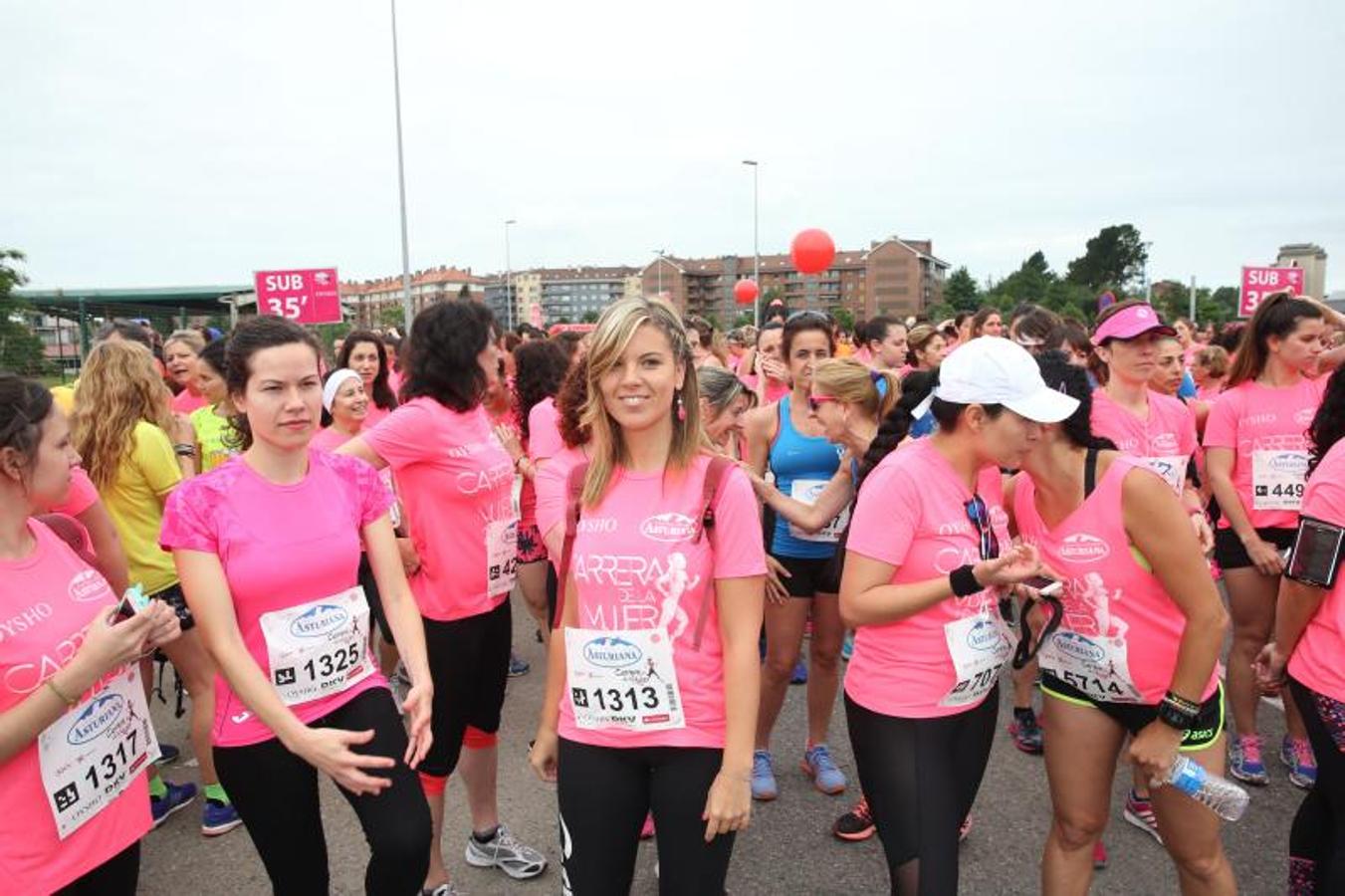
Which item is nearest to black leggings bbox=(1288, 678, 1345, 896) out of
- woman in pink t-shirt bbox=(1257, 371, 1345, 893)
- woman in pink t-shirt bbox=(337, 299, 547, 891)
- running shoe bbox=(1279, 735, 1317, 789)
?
woman in pink t-shirt bbox=(1257, 371, 1345, 893)

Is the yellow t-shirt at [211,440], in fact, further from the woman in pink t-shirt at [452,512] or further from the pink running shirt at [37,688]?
the pink running shirt at [37,688]

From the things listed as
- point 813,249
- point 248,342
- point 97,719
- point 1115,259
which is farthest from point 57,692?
point 1115,259

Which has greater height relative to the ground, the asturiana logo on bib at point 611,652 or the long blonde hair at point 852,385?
the long blonde hair at point 852,385

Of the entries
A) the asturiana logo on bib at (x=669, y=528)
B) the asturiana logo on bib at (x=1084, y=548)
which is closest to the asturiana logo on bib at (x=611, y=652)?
the asturiana logo on bib at (x=669, y=528)

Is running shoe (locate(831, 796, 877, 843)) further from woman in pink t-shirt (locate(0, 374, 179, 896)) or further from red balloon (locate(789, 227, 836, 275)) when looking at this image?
red balloon (locate(789, 227, 836, 275))

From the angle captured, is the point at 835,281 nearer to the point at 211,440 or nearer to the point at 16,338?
the point at 16,338

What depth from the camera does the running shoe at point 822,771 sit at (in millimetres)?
3883

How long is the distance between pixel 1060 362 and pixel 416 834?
2.34 metres

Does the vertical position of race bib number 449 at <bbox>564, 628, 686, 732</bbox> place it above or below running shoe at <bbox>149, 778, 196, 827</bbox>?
above

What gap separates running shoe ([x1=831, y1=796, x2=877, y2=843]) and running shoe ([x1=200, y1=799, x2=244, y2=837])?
2767 millimetres

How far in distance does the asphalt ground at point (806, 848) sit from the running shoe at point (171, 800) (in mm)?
46

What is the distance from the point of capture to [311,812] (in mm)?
2279

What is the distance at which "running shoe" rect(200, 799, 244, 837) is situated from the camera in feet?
12.1

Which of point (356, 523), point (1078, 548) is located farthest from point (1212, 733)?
point (356, 523)
